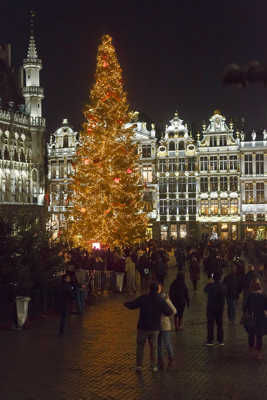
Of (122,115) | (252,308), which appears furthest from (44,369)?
(122,115)

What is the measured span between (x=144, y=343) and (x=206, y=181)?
5771 cm

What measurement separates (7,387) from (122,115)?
22.3 m

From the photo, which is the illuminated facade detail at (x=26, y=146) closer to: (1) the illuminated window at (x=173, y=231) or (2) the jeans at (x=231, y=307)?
(1) the illuminated window at (x=173, y=231)

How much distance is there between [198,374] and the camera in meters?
10.2

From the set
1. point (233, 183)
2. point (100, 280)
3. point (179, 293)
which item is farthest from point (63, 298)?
point (233, 183)

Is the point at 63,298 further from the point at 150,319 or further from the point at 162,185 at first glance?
the point at 162,185

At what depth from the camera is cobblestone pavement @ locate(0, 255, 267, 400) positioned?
361 inches

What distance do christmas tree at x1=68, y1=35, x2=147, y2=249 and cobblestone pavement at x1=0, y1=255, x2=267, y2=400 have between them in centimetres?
1424

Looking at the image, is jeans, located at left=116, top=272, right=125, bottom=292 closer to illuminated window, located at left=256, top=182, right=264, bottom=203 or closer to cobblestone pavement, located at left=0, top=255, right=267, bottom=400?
cobblestone pavement, located at left=0, top=255, right=267, bottom=400

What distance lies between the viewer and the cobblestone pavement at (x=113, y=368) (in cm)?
917

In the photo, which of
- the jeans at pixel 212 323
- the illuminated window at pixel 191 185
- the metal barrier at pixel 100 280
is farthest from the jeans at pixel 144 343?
the illuminated window at pixel 191 185

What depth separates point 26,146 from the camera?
225ft

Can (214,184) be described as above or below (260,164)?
below

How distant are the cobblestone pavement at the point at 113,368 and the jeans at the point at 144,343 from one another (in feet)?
0.64
